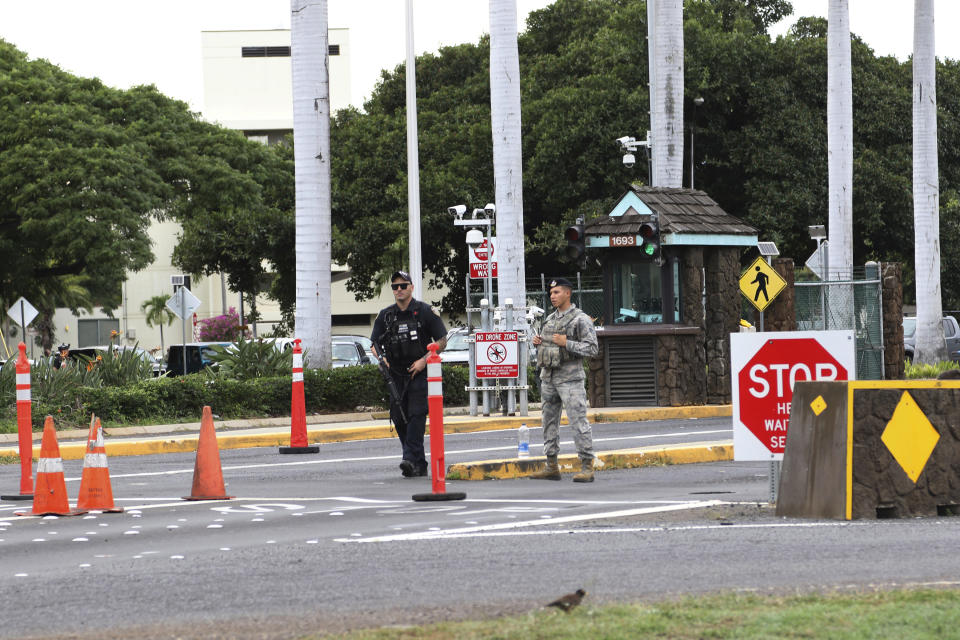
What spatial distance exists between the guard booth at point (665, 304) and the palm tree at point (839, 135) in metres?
5.94

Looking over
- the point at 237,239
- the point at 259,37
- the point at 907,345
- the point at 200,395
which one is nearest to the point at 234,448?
the point at 200,395

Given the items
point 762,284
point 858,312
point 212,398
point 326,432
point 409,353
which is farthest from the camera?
point 858,312

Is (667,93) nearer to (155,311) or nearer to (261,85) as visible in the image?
(261,85)

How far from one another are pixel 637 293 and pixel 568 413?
37.3 ft

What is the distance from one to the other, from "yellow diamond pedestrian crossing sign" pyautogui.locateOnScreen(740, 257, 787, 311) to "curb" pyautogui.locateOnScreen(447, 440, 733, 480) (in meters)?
9.49

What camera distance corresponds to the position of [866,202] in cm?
4275

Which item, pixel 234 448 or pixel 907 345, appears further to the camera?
pixel 907 345

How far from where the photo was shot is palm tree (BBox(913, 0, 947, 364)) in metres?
33.2

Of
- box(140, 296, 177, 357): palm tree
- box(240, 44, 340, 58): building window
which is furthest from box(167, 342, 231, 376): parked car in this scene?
box(140, 296, 177, 357): palm tree

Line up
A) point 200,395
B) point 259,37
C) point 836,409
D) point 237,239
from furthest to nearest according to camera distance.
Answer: point 259,37 → point 237,239 → point 200,395 → point 836,409

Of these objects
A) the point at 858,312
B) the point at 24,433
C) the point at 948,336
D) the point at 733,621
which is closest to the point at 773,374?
the point at 733,621

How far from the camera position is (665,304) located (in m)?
24.4

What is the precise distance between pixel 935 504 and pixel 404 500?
4211 mm

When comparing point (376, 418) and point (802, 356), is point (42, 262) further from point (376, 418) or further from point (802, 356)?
point (802, 356)
